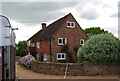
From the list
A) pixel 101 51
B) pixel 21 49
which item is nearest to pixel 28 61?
pixel 101 51

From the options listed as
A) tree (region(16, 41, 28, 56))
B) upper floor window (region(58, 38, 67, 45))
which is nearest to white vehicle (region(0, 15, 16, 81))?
upper floor window (region(58, 38, 67, 45))

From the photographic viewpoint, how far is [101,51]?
1853cm

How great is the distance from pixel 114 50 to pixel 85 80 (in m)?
4.83

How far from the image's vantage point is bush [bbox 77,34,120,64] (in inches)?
719

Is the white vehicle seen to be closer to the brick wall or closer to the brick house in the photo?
the brick house

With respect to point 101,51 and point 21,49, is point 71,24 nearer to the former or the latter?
point 101,51

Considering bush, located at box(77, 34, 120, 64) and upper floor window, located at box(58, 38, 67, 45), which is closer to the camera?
bush, located at box(77, 34, 120, 64)

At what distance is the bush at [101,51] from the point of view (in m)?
18.2

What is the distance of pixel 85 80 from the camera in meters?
15.6

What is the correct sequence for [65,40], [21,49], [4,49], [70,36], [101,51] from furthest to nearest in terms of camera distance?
[21,49], [70,36], [65,40], [101,51], [4,49]

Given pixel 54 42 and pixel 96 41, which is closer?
pixel 96 41

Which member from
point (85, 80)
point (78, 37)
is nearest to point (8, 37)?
point (85, 80)

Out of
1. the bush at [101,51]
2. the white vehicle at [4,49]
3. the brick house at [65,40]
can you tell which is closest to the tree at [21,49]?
the brick house at [65,40]

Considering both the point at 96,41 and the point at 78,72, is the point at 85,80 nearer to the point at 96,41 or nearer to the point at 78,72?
the point at 78,72
